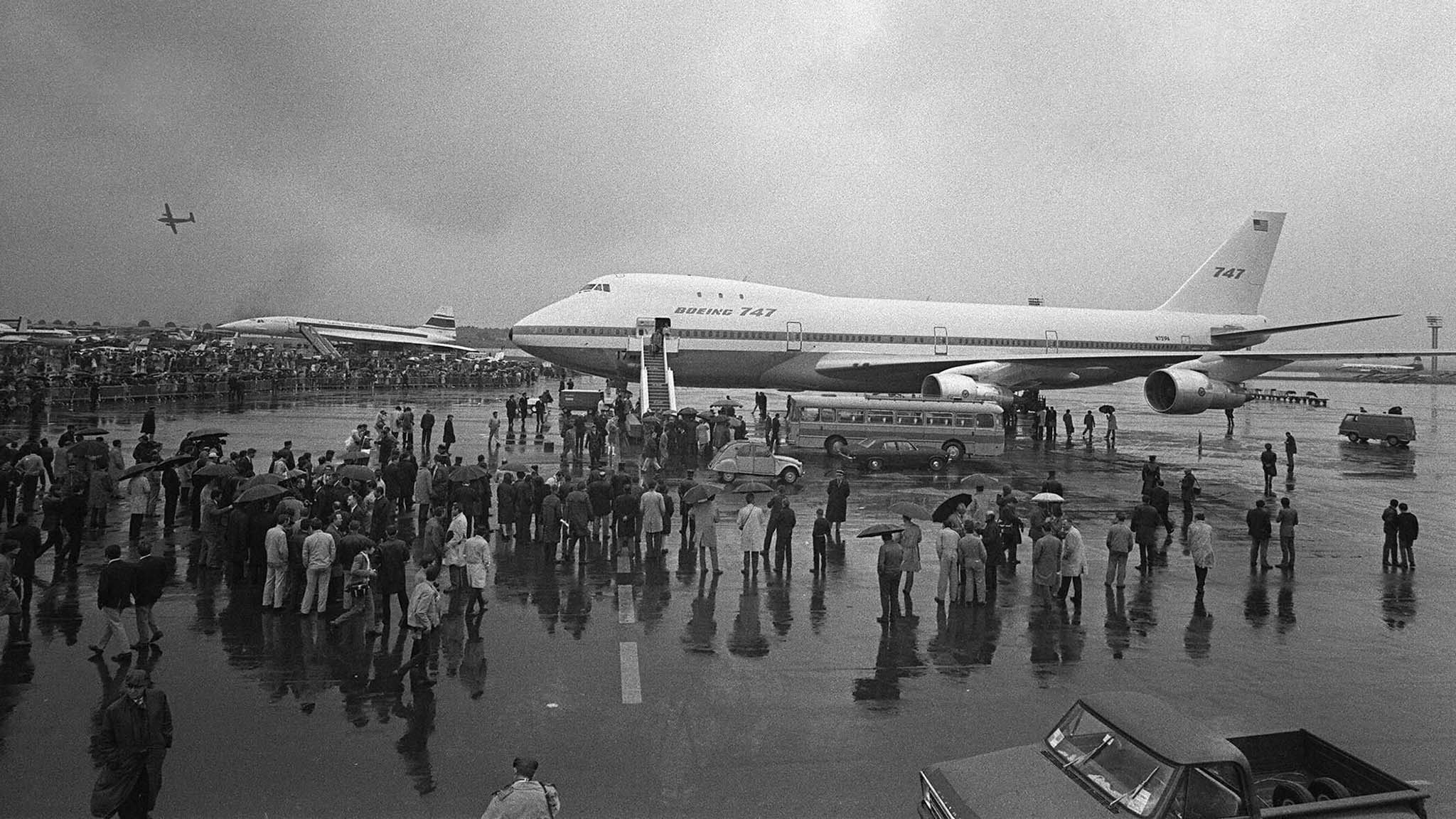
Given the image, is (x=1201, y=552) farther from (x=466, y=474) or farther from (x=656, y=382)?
(x=656, y=382)

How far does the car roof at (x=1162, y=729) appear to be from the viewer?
517cm

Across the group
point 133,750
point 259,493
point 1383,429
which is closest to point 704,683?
point 133,750

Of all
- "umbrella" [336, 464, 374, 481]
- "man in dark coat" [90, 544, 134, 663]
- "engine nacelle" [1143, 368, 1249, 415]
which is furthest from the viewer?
"engine nacelle" [1143, 368, 1249, 415]

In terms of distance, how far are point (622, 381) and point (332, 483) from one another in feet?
69.8

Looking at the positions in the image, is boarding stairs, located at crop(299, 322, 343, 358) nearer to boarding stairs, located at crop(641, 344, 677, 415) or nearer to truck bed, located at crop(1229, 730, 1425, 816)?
boarding stairs, located at crop(641, 344, 677, 415)

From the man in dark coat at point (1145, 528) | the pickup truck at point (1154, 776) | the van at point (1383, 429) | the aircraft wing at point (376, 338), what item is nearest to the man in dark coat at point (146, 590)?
the pickup truck at point (1154, 776)

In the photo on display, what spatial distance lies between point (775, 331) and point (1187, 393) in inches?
631

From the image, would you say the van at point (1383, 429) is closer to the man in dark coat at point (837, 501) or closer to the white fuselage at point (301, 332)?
the man in dark coat at point (837, 501)

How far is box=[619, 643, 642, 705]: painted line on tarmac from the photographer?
8.71 metres

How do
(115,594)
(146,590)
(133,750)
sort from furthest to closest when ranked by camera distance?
1. (146,590)
2. (115,594)
3. (133,750)

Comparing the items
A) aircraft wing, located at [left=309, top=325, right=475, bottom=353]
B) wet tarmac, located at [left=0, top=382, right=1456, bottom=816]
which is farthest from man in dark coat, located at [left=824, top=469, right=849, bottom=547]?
aircraft wing, located at [left=309, top=325, right=475, bottom=353]

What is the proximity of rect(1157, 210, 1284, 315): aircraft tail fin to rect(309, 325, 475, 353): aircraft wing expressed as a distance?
87.7m

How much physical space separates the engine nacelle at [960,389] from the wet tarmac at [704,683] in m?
16.2

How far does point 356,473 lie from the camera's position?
51.2ft
